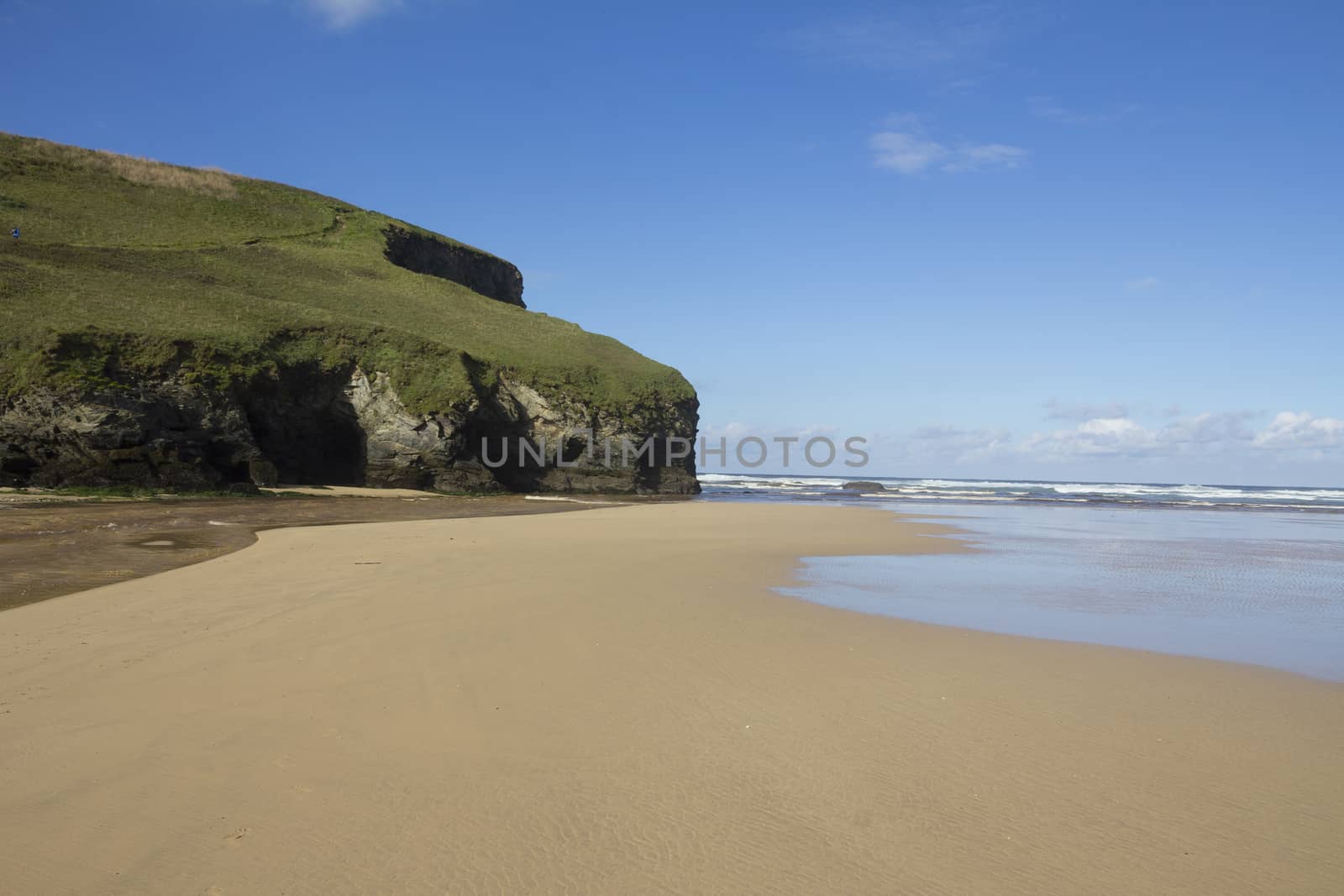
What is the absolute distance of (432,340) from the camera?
124 feet

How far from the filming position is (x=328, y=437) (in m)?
34.6

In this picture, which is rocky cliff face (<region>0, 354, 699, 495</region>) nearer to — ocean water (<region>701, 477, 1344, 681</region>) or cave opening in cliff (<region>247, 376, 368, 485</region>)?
cave opening in cliff (<region>247, 376, 368, 485</region>)

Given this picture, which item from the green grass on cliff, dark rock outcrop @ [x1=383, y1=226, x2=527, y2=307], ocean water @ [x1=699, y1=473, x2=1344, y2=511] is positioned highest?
dark rock outcrop @ [x1=383, y1=226, x2=527, y2=307]

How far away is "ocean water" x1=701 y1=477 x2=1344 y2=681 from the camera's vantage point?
24.3ft

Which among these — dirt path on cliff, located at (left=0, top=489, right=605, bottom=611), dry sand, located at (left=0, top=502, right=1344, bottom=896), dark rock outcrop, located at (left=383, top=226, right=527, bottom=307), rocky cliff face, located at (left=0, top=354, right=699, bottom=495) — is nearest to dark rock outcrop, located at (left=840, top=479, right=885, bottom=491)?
rocky cliff face, located at (left=0, top=354, right=699, bottom=495)

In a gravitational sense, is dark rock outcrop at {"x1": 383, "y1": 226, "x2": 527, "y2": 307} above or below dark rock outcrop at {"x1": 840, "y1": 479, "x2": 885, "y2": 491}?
above

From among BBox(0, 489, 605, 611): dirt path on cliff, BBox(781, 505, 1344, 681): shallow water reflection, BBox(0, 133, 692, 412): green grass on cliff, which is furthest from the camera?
BBox(0, 133, 692, 412): green grass on cliff

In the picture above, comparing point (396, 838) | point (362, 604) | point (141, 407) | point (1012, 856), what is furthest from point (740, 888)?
point (141, 407)

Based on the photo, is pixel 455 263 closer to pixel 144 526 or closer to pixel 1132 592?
pixel 144 526

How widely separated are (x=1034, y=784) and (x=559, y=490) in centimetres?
3714

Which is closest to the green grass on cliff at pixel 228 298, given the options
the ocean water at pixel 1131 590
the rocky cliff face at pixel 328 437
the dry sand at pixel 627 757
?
the rocky cliff face at pixel 328 437

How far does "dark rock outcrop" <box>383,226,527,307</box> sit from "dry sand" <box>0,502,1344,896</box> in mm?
59620

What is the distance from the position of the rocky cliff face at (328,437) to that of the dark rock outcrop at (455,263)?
26.7 metres

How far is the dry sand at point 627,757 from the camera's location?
2.95 m
